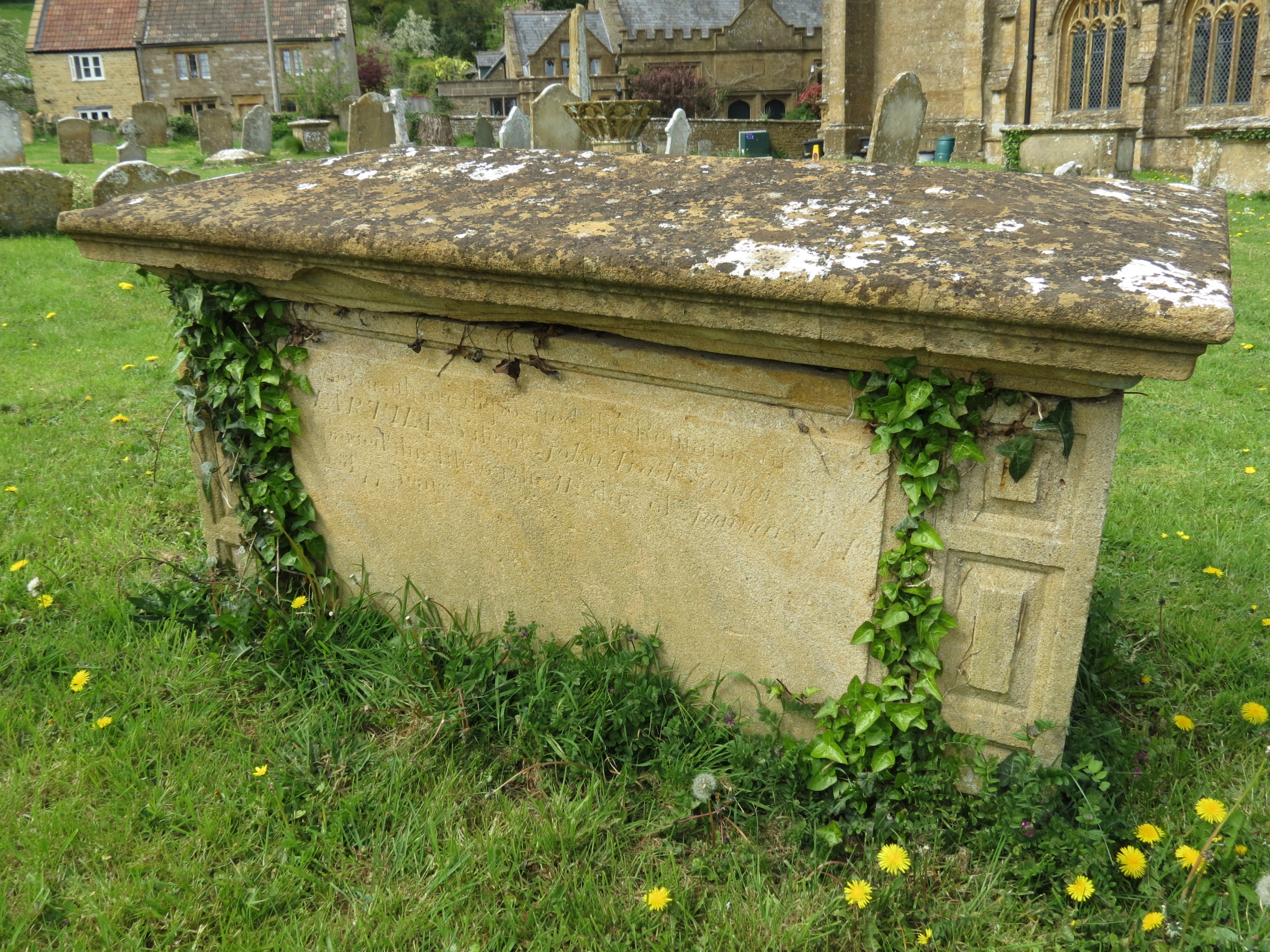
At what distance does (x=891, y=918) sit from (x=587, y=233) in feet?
5.61

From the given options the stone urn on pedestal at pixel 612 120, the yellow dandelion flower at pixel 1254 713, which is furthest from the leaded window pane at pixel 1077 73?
the yellow dandelion flower at pixel 1254 713

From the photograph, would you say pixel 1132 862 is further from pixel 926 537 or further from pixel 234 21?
pixel 234 21

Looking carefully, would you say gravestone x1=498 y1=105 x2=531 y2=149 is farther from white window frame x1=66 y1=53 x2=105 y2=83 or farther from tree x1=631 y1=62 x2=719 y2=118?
white window frame x1=66 y1=53 x2=105 y2=83

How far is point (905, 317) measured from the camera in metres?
1.86

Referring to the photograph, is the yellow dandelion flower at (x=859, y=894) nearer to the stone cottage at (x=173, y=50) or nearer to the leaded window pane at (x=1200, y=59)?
the leaded window pane at (x=1200, y=59)

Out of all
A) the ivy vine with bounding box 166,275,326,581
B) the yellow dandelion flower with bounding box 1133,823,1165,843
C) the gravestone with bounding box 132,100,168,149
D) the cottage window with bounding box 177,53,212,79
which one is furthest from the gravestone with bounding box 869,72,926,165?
the cottage window with bounding box 177,53,212,79

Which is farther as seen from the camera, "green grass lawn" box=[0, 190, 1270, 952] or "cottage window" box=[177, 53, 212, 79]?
"cottage window" box=[177, 53, 212, 79]

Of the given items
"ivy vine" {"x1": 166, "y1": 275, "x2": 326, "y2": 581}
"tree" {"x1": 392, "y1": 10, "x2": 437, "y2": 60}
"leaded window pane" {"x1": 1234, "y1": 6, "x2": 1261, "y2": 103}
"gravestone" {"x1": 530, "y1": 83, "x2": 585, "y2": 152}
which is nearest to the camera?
"ivy vine" {"x1": 166, "y1": 275, "x2": 326, "y2": 581}

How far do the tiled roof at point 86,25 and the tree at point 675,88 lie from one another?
20071mm

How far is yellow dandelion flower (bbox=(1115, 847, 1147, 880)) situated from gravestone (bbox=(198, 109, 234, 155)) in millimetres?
23336

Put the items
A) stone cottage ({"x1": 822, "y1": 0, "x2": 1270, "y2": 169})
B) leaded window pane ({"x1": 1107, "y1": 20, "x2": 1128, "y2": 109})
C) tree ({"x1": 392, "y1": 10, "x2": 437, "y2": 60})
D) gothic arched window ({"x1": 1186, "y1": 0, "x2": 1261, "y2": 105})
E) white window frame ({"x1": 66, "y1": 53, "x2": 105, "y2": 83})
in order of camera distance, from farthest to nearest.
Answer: tree ({"x1": 392, "y1": 10, "x2": 437, "y2": 60}) < white window frame ({"x1": 66, "y1": 53, "x2": 105, "y2": 83}) < leaded window pane ({"x1": 1107, "y1": 20, "x2": 1128, "y2": 109}) < stone cottage ({"x1": 822, "y1": 0, "x2": 1270, "y2": 169}) < gothic arched window ({"x1": 1186, "y1": 0, "x2": 1261, "y2": 105})

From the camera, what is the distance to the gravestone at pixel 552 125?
1202 cm

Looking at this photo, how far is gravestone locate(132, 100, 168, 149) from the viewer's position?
75.9ft

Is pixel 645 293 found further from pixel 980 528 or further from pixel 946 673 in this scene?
pixel 946 673
